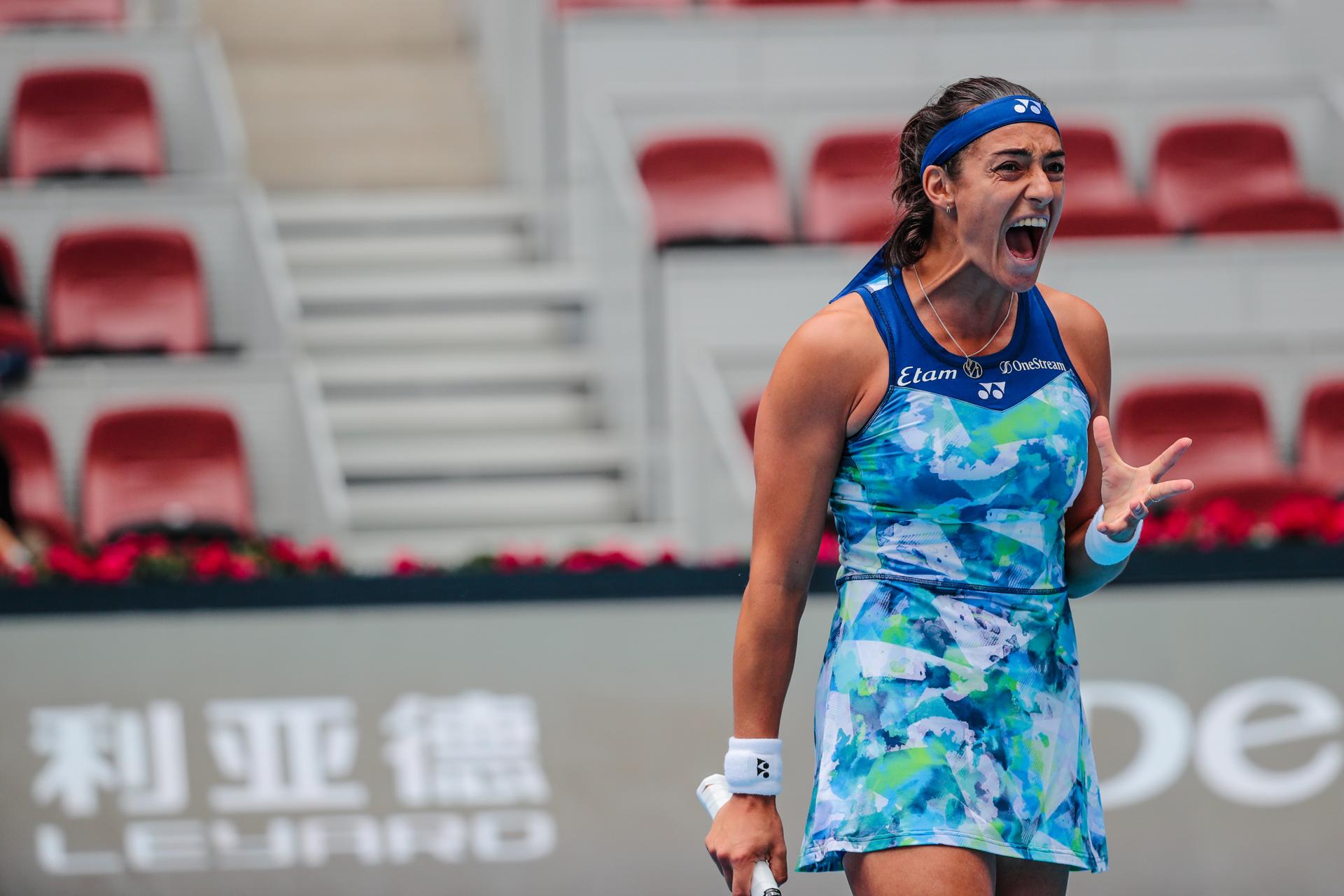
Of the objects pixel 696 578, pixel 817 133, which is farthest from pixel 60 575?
pixel 817 133

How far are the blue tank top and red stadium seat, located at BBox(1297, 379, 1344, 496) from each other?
4770mm

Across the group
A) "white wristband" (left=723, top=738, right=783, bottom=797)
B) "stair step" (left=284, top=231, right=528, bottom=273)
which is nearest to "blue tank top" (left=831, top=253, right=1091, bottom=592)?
"white wristband" (left=723, top=738, right=783, bottom=797)

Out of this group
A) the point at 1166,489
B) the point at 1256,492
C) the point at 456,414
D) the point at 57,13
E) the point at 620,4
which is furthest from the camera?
the point at 57,13

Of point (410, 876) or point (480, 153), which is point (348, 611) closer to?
point (410, 876)

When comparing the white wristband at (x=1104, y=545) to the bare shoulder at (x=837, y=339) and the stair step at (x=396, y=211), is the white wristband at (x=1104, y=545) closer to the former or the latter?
the bare shoulder at (x=837, y=339)

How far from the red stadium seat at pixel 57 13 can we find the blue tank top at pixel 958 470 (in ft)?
26.3

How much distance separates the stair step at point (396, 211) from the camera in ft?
29.0

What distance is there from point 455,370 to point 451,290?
551 mm

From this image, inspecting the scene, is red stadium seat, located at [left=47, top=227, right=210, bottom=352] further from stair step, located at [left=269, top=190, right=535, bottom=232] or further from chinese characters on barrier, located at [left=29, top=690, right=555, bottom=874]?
chinese characters on barrier, located at [left=29, top=690, right=555, bottom=874]

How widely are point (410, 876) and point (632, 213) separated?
130 inches

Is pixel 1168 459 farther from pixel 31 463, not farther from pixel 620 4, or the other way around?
pixel 620 4

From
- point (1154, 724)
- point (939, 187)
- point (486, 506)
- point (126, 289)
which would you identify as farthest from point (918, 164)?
point (126, 289)

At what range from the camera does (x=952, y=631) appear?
2115mm

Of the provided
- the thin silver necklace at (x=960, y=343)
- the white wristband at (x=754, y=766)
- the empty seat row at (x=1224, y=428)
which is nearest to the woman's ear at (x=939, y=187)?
the thin silver necklace at (x=960, y=343)
